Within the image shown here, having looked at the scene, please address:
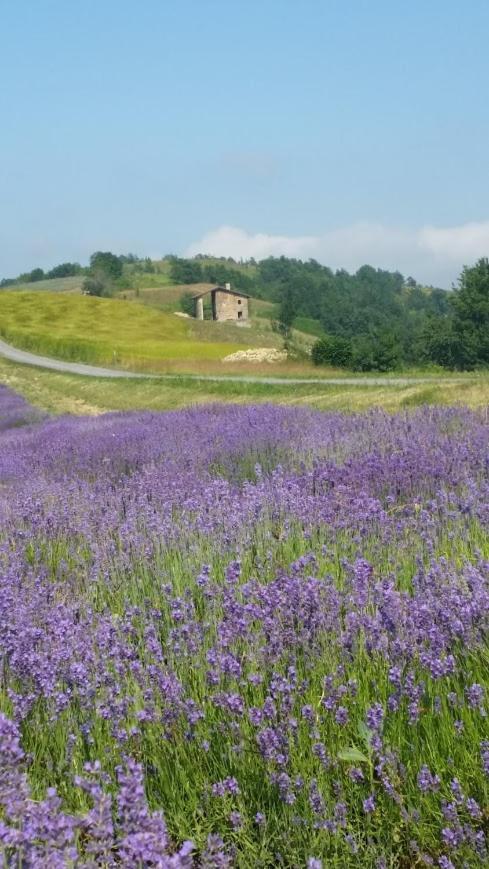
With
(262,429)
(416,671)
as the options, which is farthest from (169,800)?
(262,429)

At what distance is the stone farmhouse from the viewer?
99625 millimetres

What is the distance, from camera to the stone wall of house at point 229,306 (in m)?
99.6

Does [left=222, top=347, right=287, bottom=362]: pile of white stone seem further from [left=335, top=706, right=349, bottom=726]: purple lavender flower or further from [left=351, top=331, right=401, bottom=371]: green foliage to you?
[left=335, top=706, right=349, bottom=726]: purple lavender flower

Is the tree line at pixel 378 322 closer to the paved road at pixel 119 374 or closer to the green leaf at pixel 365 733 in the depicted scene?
the paved road at pixel 119 374

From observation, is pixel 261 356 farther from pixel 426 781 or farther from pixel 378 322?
pixel 378 322

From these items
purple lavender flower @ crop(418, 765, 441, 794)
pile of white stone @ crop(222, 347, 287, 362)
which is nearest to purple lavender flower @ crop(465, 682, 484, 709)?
purple lavender flower @ crop(418, 765, 441, 794)

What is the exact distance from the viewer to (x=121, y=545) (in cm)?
411

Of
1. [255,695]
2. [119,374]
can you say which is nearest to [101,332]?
[119,374]

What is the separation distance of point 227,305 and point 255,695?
3913 inches

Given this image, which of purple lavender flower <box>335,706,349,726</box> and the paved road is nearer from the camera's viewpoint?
purple lavender flower <box>335,706,349,726</box>

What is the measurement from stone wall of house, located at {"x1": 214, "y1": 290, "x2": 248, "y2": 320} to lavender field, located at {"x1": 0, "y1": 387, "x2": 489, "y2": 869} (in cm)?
9659

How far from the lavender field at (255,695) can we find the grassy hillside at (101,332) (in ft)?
105

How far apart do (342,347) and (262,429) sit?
98.0 ft

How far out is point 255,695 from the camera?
2.51m
